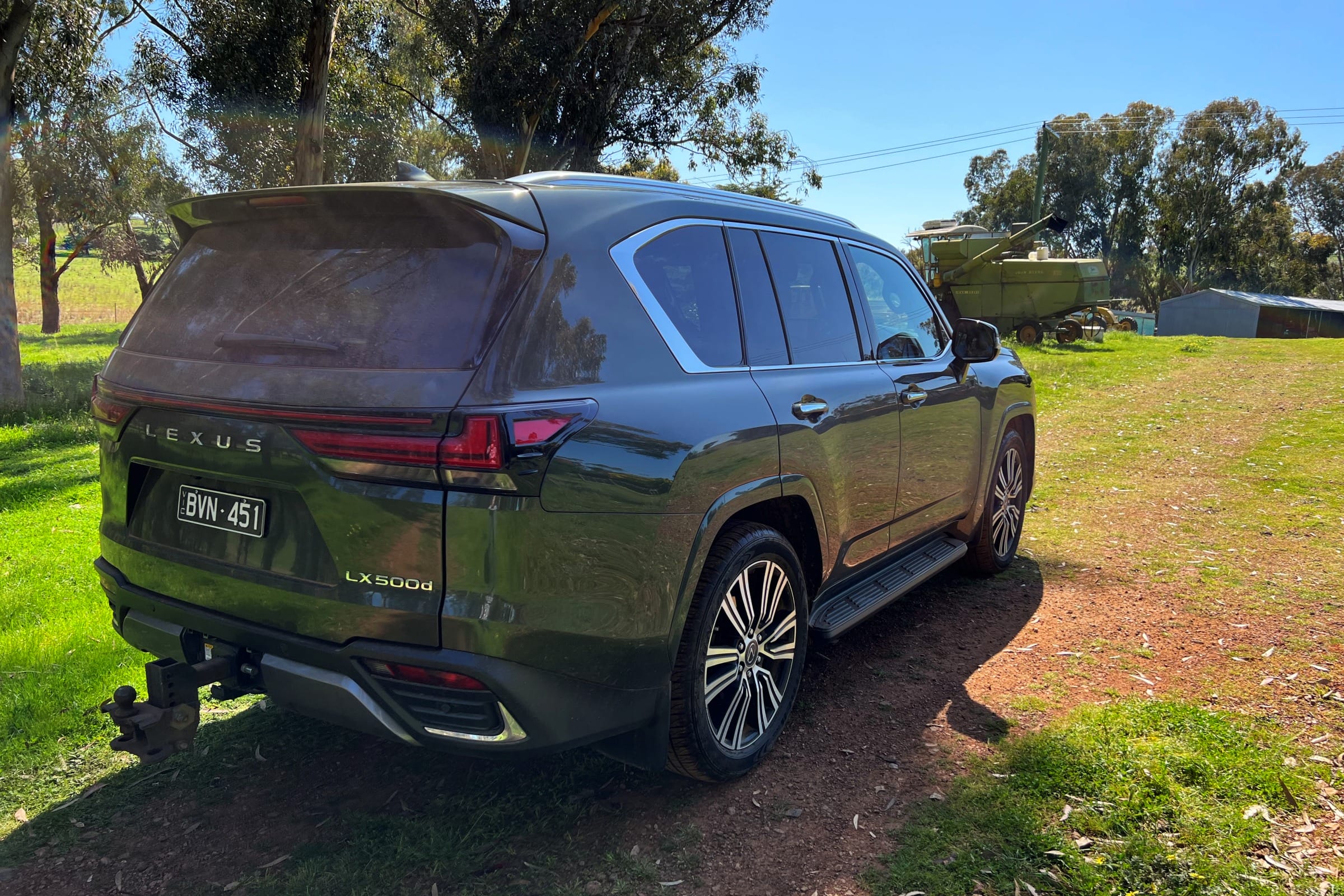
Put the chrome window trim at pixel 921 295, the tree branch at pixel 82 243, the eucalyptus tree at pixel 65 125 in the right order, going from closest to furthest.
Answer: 1. the chrome window trim at pixel 921 295
2. the eucalyptus tree at pixel 65 125
3. the tree branch at pixel 82 243

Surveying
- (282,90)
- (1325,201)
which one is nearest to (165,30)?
(282,90)

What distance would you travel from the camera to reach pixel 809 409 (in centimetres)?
342

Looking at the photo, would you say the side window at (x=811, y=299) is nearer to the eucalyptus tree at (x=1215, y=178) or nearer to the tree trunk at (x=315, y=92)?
the tree trunk at (x=315, y=92)

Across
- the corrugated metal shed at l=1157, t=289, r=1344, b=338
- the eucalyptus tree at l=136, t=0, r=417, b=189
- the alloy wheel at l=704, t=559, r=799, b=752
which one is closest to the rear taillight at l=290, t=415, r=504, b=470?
the alloy wheel at l=704, t=559, r=799, b=752

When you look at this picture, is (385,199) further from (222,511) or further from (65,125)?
(65,125)

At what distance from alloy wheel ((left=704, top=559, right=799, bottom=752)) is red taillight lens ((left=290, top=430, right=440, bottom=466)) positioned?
44.8 inches

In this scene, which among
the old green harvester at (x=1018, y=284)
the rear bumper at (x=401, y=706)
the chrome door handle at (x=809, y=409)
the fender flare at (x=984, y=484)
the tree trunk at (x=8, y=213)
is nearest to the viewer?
the rear bumper at (x=401, y=706)

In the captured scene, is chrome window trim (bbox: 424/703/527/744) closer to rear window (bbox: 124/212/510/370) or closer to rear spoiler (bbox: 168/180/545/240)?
rear window (bbox: 124/212/510/370)

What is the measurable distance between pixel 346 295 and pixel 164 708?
1.24 metres

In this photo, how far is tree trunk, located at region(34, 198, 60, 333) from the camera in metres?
30.9

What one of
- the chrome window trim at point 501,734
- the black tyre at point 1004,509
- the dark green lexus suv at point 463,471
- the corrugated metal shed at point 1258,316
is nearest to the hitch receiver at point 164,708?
the dark green lexus suv at point 463,471

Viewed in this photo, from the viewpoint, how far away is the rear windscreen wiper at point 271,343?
8.27 ft

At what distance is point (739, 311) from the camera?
3342 mm

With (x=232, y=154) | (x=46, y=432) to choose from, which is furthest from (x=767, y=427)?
(x=232, y=154)
